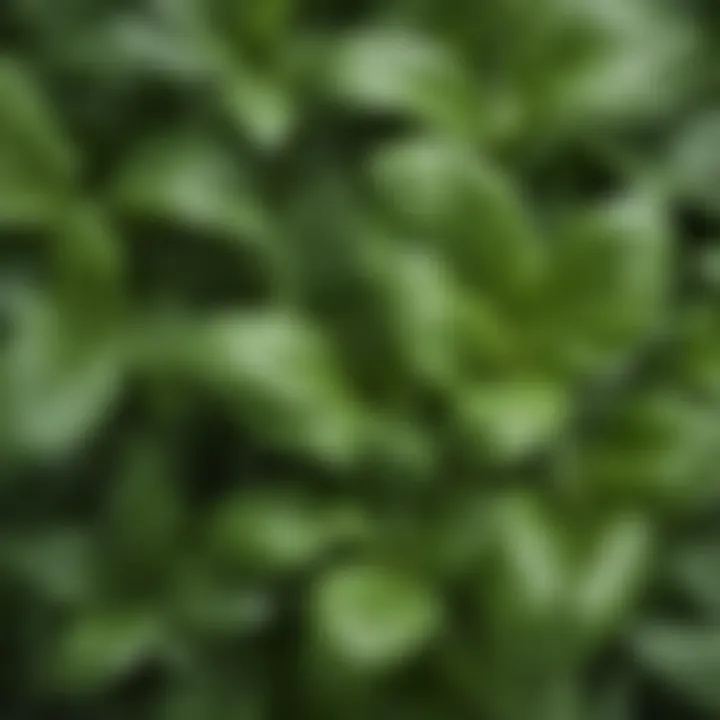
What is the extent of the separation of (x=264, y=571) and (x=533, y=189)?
0.17 meters

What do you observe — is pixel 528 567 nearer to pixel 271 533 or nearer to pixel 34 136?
pixel 271 533

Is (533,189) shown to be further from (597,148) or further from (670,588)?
(670,588)

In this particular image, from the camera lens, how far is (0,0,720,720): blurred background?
0.47m

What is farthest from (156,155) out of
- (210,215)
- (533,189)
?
(533,189)

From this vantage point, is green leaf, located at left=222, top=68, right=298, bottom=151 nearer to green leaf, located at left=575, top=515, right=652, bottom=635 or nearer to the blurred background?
the blurred background

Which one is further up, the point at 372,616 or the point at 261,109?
the point at 261,109

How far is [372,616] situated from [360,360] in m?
0.09

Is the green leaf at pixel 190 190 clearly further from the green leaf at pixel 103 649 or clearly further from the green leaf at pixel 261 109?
the green leaf at pixel 103 649

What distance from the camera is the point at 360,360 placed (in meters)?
0.49

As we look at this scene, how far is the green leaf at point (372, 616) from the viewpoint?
0.45 m

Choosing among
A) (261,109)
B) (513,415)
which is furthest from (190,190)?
(513,415)

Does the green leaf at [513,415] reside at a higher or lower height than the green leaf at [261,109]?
lower

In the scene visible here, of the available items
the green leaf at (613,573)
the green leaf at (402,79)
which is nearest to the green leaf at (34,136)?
the green leaf at (402,79)

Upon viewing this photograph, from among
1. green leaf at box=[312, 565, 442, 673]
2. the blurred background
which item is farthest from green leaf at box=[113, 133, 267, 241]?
green leaf at box=[312, 565, 442, 673]
